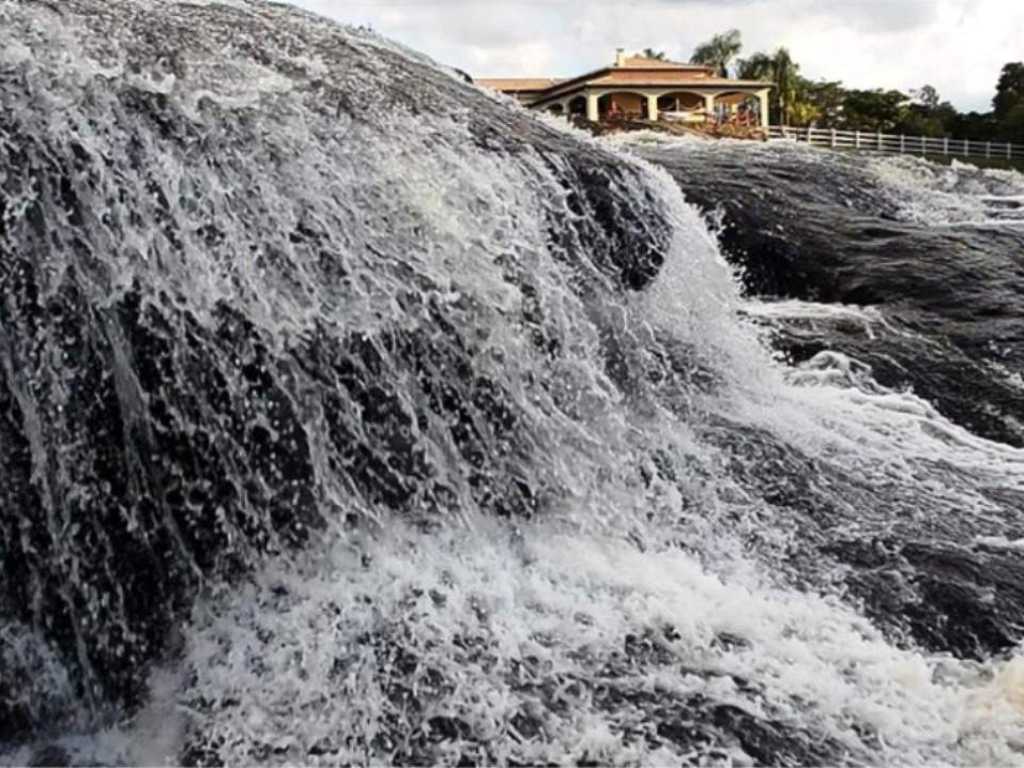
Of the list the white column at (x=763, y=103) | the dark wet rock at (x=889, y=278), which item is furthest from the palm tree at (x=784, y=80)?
the dark wet rock at (x=889, y=278)

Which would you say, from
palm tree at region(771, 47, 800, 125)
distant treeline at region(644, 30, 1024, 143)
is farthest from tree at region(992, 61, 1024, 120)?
palm tree at region(771, 47, 800, 125)

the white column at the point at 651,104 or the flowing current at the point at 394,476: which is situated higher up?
the white column at the point at 651,104

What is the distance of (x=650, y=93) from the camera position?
106ft

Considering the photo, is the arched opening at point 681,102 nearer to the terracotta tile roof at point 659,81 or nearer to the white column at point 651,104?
the white column at point 651,104

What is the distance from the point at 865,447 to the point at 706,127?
18422 millimetres

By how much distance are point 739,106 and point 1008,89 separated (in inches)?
543

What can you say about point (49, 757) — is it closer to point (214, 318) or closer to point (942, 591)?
point (214, 318)

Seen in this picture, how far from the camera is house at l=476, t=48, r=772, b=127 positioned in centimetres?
3161

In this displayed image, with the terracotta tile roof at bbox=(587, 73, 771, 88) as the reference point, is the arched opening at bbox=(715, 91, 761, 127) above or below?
below

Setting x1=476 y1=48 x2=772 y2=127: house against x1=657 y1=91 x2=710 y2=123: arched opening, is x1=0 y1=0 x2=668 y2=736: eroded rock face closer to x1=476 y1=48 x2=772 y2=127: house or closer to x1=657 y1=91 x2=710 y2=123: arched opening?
x1=476 y1=48 x2=772 y2=127: house

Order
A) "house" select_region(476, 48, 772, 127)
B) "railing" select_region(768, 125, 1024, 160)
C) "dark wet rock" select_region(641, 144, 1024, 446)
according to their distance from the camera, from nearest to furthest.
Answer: "dark wet rock" select_region(641, 144, 1024, 446) < "railing" select_region(768, 125, 1024, 160) < "house" select_region(476, 48, 772, 127)

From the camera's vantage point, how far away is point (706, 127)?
2316 centimetres

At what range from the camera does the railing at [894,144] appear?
28484mm

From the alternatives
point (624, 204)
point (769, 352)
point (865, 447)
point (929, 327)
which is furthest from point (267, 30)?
point (929, 327)
